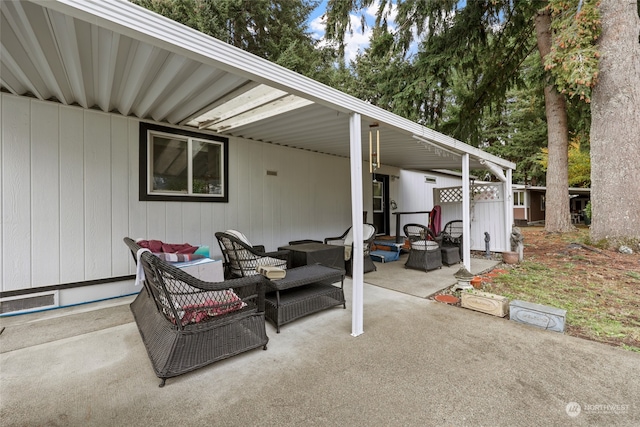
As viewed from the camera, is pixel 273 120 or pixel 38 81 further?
pixel 273 120

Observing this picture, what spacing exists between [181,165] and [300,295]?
9.20 ft

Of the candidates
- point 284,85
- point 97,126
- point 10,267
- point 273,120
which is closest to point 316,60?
point 273,120

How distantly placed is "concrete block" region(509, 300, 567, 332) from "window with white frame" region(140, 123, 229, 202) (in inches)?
170

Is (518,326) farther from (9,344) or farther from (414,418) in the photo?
(9,344)

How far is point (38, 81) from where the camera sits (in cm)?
278

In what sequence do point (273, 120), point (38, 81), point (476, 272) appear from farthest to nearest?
point (476, 272) → point (273, 120) → point (38, 81)

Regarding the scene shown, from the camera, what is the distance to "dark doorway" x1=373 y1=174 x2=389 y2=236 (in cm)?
825

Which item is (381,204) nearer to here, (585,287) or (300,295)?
(585,287)

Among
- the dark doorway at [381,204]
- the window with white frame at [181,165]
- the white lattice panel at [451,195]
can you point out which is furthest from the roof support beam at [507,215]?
the window with white frame at [181,165]

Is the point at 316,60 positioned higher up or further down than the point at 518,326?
higher up

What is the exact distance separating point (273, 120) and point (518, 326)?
12.6ft

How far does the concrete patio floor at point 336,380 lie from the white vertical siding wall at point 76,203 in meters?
0.76

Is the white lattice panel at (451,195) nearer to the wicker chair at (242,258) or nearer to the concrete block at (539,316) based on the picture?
the concrete block at (539,316)

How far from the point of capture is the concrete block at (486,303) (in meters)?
3.10
